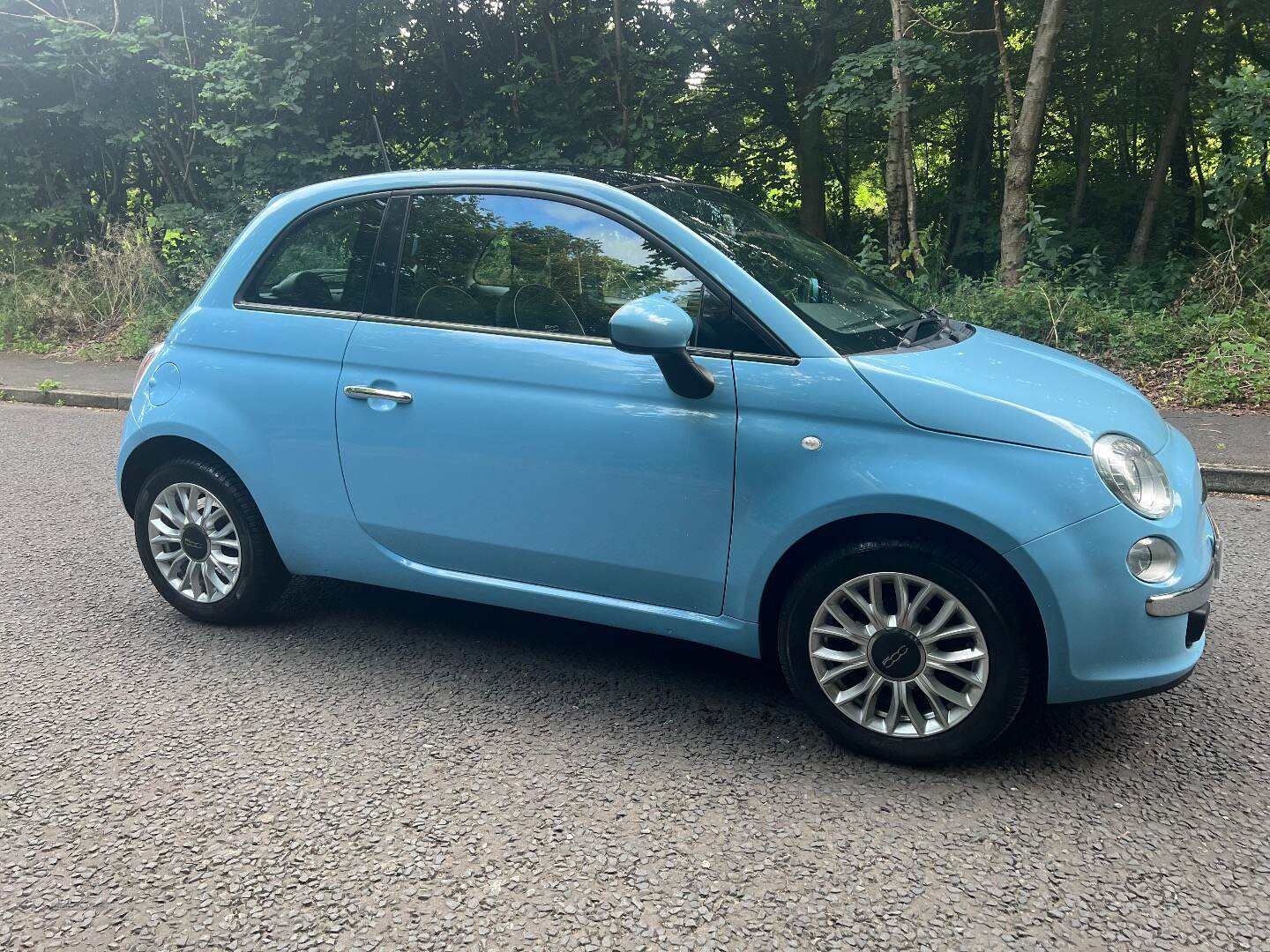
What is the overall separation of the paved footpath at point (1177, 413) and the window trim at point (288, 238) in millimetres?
5288

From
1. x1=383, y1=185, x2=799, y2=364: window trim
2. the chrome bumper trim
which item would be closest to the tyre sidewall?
x1=383, y1=185, x2=799, y2=364: window trim

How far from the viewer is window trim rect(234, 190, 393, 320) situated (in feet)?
11.9

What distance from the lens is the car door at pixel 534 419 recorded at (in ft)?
10.1

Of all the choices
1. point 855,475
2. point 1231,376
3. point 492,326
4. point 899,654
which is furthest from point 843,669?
point 1231,376

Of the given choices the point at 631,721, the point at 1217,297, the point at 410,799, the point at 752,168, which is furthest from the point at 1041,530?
the point at 752,168

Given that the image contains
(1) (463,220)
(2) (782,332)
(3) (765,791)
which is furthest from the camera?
(1) (463,220)

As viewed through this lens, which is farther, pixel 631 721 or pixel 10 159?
pixel 10 159

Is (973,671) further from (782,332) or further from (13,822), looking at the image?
(13,822)

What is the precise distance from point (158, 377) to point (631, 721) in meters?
2.34

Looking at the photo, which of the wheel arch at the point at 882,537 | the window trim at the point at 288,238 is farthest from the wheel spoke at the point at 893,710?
the window trim at the point at 288,238

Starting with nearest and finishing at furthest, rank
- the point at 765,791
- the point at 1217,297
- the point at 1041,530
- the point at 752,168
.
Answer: the point at 1041,530
the point at 765,791
the point at 1217,297
the point at 752,168

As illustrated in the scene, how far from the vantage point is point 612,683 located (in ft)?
11.5

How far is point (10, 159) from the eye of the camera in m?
13.6

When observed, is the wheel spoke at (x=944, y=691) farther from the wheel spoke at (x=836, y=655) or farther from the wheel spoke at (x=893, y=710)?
the wheel spoke at (x=836, y=655)
